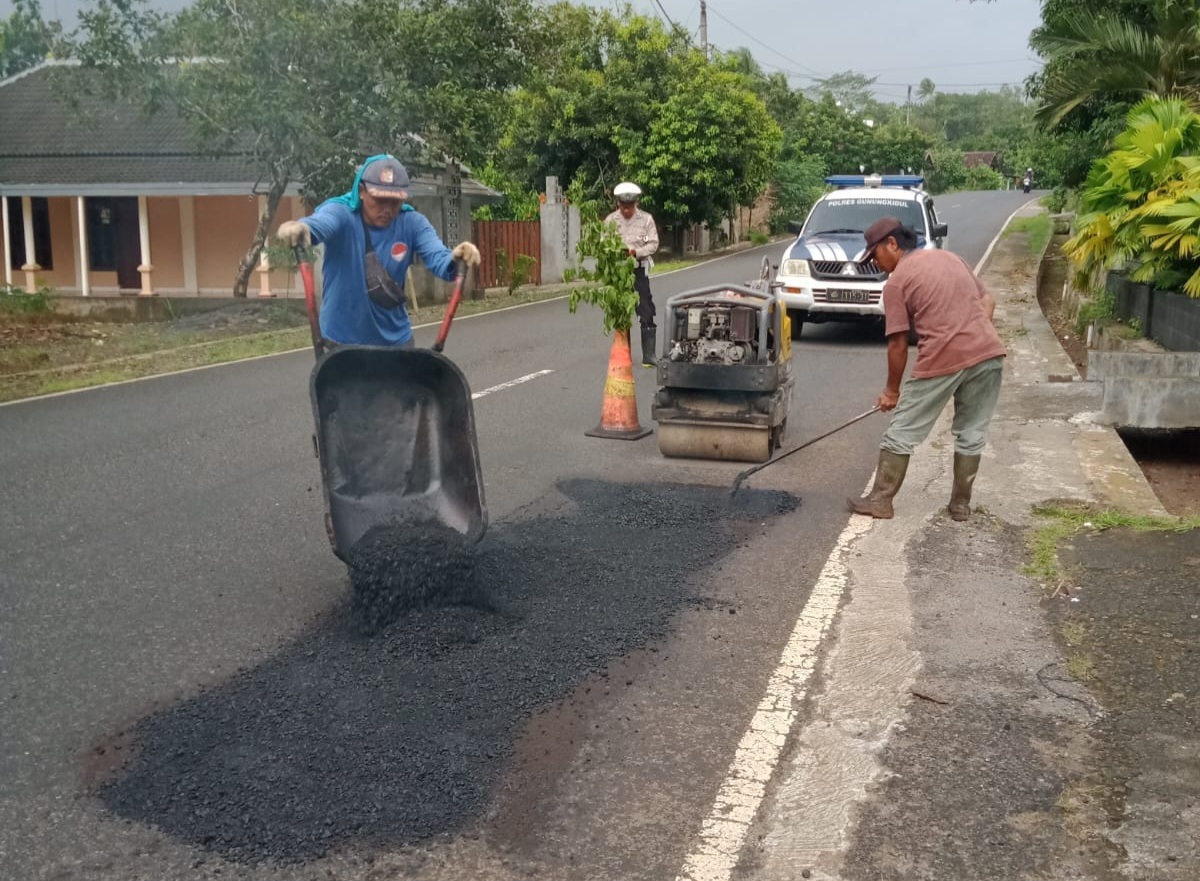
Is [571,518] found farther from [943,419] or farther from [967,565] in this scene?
[943,419]

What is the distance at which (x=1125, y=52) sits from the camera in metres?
16.4

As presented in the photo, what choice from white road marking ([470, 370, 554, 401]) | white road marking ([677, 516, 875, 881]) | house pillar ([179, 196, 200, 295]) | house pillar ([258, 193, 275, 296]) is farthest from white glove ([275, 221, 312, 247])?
house pillar ([179, 196, 200, 295])

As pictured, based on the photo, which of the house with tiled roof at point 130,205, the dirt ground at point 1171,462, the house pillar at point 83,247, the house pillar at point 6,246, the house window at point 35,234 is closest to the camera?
the dirt ground at point 1171,462

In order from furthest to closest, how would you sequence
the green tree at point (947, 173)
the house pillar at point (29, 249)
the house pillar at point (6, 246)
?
the green tree at point (947, 173)
the house pillar at point (6, 246)
the house pillar at point (29, 249)

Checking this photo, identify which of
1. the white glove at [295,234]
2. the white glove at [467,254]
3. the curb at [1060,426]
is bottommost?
the curb at [1060,426]

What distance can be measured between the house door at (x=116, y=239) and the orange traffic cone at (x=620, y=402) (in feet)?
67.9

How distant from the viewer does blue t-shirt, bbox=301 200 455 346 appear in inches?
232

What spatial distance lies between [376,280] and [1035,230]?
35.4 meters

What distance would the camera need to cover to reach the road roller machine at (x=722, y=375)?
28.2 ft

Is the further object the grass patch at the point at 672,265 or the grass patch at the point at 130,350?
the grass patch at the point at 672,265

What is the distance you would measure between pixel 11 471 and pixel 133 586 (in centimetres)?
324

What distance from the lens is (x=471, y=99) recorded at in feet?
71.1

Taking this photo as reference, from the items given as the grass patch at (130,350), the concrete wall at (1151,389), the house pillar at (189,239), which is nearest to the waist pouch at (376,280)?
the concrete wall at (1151,389)

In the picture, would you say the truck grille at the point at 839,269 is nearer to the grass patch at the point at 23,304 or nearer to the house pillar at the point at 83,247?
the grass patch at the point at 23,304
